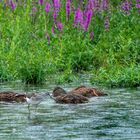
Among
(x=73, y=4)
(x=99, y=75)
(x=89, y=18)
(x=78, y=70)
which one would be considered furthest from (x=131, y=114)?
(x=73, y=4)

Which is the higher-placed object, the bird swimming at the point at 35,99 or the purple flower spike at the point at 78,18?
the purple flower spike at the point at 78,18

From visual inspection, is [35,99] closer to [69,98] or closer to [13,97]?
[13,97]

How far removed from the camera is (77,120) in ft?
45.0

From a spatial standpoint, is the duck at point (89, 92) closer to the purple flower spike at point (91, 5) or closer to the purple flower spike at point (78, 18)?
the purple flower spike at point (78, 18)

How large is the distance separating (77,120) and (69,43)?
6900 millimetres

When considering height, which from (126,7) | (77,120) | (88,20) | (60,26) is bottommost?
(77,120)

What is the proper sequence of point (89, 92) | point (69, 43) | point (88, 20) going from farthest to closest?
point (88, 20)
point (69, 43)
point (89, 92)

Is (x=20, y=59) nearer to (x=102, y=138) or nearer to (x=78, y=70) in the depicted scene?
(x=78, y=70)

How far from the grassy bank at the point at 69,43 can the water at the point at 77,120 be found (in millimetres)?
2090

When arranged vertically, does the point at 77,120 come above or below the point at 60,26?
below

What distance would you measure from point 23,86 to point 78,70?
2.64 metres

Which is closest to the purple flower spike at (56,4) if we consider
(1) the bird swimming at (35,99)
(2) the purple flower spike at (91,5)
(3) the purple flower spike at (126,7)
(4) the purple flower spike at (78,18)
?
(4) the purple flower spike at (78,18)

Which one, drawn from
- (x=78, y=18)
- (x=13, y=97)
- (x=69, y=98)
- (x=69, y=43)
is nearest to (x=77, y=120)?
(x=69, y=98)

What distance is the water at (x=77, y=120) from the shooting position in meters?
12.4
